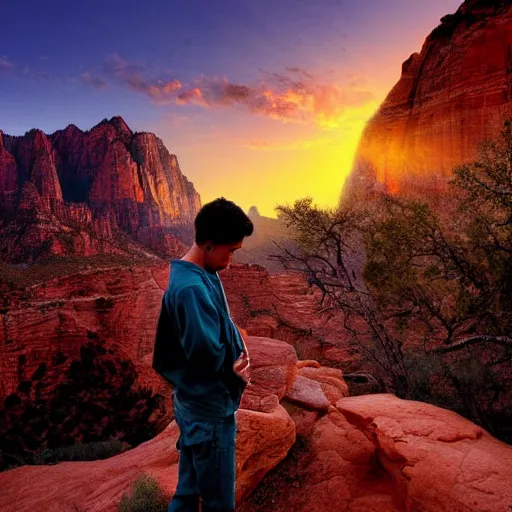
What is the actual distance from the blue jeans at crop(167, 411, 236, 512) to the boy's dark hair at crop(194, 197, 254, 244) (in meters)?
0.83

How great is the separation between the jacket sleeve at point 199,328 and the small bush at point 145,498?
2.23 metres

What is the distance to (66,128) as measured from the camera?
9588 centimetres

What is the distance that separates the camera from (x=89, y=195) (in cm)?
8912

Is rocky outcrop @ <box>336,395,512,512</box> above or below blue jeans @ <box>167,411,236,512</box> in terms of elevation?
below

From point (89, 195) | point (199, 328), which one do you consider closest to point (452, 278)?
point (199, 328)

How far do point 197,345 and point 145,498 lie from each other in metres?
2.37

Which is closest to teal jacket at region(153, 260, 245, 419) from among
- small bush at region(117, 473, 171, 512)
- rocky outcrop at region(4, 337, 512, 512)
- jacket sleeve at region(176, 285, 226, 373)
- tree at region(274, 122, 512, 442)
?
jacket sleeve at region(176, 285, 226, 373)

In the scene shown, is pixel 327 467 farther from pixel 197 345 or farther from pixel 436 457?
pixel 197 345

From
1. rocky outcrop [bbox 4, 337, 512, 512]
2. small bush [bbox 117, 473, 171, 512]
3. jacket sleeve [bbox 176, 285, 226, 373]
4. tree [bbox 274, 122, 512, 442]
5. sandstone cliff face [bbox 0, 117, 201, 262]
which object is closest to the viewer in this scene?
jacket sleeve [bbox 176, 285, 226, 373]

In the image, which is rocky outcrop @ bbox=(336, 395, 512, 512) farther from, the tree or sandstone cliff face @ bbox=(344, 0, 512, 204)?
sandstone cliff face @ bbox=(344, 0, 512, 204)

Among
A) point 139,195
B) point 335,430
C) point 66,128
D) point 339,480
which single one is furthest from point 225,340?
point 66,128

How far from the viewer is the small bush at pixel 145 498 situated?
9.57 ft

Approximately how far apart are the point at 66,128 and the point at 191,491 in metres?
113

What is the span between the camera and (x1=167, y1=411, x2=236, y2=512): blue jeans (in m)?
1.55
